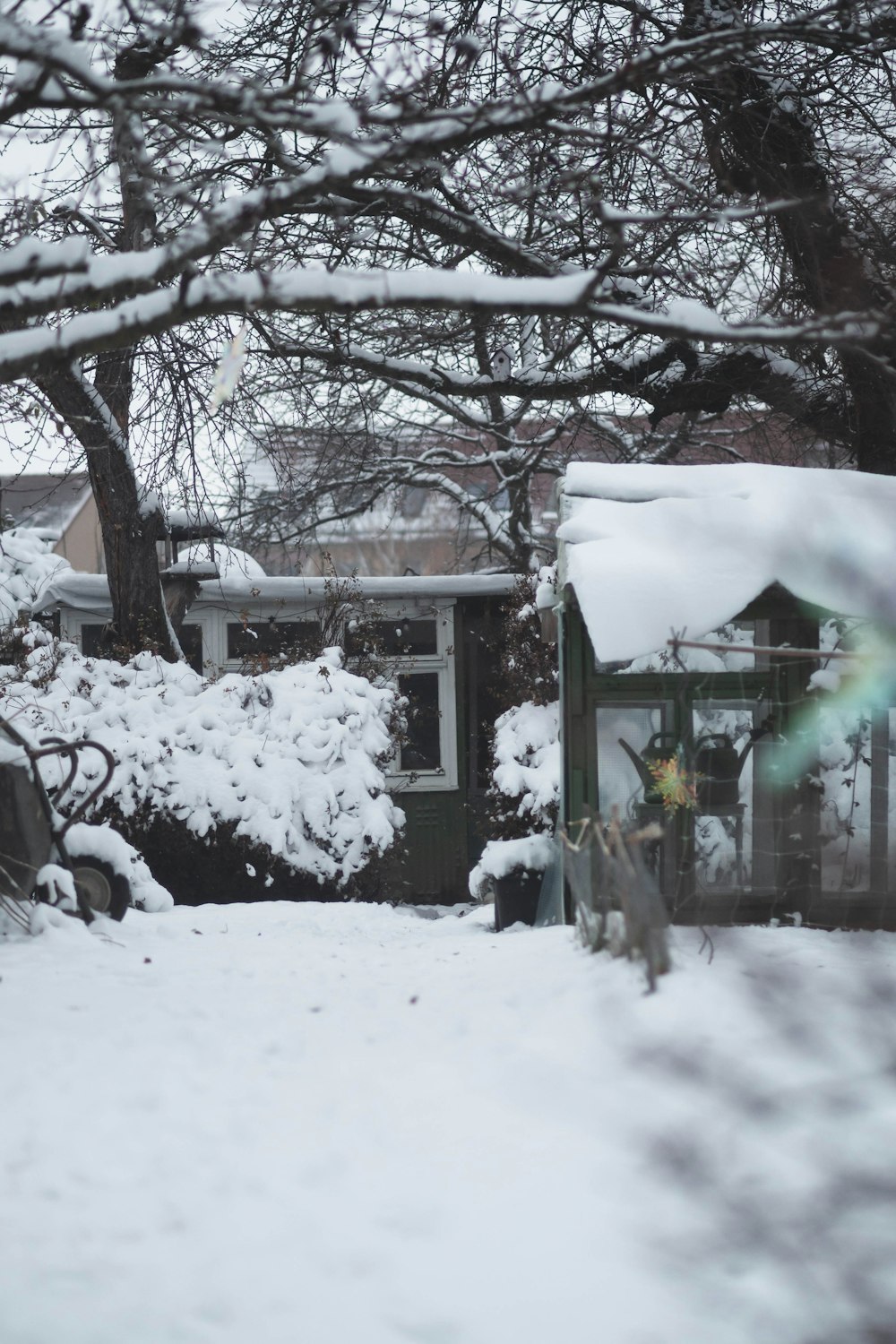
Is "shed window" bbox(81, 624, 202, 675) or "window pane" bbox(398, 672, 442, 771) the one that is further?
"window pane" bbox(398, 672, 442, 771)

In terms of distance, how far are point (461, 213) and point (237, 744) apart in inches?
194

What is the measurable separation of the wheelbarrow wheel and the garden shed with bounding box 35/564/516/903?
219 inches

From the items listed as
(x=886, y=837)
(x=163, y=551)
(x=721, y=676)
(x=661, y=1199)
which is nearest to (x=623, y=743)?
(x=721, y=676)

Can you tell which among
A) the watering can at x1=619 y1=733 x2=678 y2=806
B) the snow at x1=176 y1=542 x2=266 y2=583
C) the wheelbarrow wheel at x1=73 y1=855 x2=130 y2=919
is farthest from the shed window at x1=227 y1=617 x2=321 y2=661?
the watering can at x1=619 y1=733 x2=678 y2=806

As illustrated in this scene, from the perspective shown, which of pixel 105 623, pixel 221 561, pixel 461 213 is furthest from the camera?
pixel 221 561

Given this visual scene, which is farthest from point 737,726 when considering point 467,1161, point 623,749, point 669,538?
point 467,1161

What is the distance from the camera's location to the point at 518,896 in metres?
7.89

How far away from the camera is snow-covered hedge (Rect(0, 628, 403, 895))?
343 inches

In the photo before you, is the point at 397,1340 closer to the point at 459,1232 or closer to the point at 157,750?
the point at 459,1232

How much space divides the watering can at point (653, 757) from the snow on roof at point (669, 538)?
30.3 inches

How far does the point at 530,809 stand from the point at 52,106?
645 cm

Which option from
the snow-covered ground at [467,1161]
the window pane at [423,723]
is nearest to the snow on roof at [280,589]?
the window pane at [423,723]

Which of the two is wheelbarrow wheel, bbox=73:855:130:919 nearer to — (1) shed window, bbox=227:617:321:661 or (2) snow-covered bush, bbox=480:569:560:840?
(2) snow-covered bush, bbox=480:569:560:840

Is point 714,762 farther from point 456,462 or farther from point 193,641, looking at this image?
point 456,462
